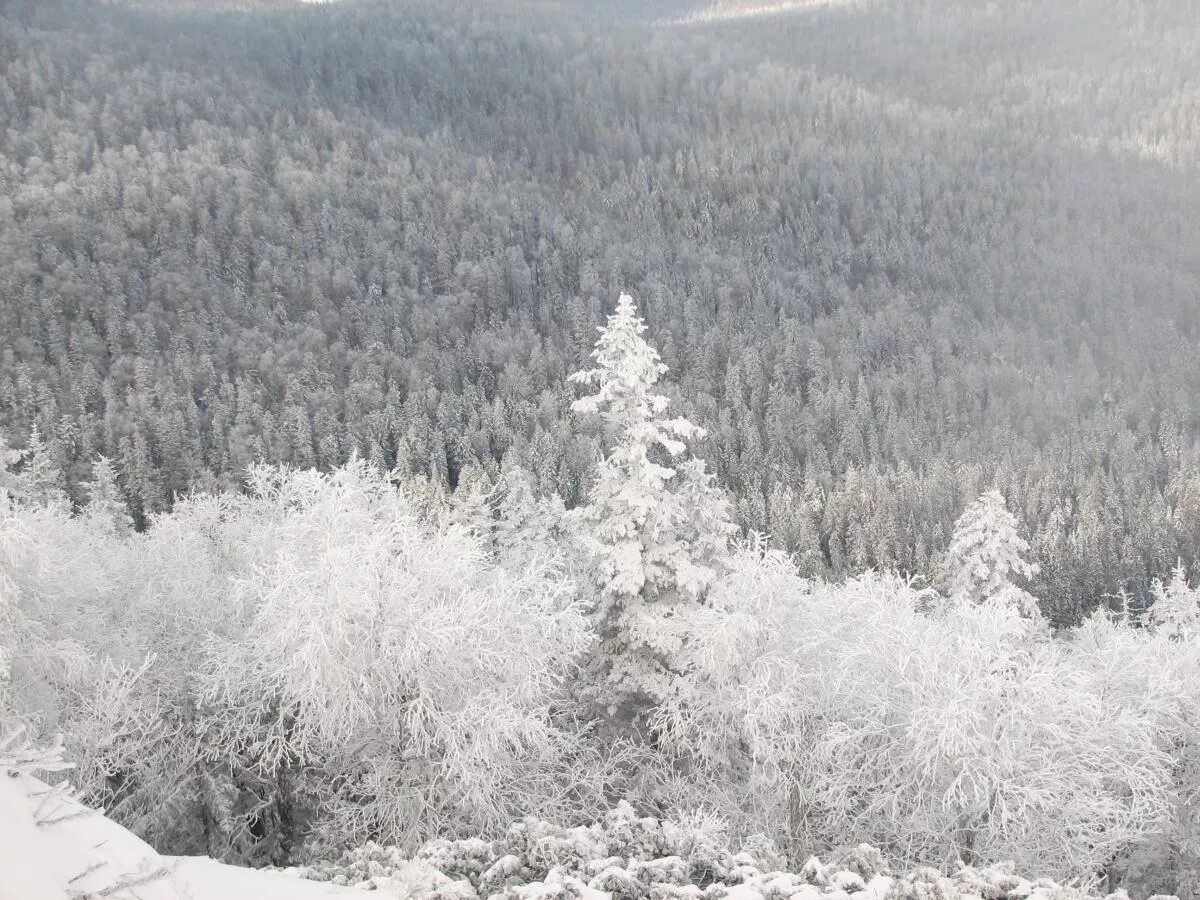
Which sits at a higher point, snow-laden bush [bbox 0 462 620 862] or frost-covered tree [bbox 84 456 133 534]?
snow-laden bush [bbox 0 462 620 862]

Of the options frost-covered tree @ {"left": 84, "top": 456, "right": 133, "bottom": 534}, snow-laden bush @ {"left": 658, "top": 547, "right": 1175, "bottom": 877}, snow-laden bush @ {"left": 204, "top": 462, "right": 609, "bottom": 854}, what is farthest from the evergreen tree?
frost-covered tree @ {"left": 84, "top": 456, "right": 133, "bottom": 534}

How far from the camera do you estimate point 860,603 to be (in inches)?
972

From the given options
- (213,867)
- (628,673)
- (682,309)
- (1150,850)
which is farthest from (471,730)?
(682,309)

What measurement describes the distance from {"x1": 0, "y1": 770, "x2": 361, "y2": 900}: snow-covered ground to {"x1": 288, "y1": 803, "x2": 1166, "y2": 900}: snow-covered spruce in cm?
255

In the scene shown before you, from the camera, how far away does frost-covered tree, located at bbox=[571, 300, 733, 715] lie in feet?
66.2

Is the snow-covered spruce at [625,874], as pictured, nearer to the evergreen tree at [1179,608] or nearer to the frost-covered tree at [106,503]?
the evergreen tree at [1179,608]

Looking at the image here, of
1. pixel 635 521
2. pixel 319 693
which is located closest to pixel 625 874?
pixel 319 693

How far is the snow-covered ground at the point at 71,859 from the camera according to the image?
766cm

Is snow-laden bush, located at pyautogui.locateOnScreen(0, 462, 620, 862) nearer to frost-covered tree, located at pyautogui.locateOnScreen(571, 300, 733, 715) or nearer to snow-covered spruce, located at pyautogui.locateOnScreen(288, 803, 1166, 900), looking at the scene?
frost-covered tree, located at pyautogui.locateOnScreen(571, 300, 733, 715)

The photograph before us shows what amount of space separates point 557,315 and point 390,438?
2863 inches

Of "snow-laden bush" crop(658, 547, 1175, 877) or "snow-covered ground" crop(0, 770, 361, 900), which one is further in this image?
"snow-laden bush" crop(658, 547, 1175, 877)

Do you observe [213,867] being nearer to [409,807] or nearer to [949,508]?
[409,807]

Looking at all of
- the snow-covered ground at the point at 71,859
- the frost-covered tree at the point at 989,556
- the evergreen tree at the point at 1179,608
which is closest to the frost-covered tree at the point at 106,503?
the snow-covered ground at the point at 71,859

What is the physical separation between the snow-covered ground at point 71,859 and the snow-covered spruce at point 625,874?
2.55 m
